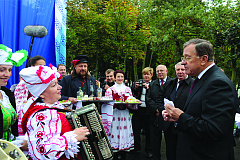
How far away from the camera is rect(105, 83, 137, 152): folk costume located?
5.62 meters

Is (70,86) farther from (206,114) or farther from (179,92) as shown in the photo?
(206,114)

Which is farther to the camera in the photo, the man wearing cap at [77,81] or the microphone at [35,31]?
the microphone at [35,31]

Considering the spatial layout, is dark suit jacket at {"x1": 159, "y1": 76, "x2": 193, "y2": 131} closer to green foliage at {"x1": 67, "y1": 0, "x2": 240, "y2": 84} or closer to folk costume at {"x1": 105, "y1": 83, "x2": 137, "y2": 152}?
folk costume at {"x1": 105, "y1": 83, "x2": 137, "y2": 152}

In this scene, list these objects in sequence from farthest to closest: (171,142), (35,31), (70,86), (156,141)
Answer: (35,31) → (70,86) → (156,141) → (171,142)

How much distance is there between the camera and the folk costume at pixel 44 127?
2018 mm

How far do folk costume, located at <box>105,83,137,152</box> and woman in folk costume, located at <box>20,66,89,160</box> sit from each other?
3.37 meters

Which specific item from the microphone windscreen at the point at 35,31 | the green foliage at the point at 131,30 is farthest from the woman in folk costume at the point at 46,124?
the green foliage at the point at 131,30

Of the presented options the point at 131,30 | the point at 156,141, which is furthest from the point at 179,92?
the point at 131,30

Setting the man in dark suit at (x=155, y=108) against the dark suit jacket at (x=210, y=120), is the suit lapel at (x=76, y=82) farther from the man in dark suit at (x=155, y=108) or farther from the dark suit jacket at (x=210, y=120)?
the dark suit jacket at (x=210, y=120)

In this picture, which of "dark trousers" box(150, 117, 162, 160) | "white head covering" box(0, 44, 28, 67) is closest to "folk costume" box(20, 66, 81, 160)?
"white head covering" box(0, 44, 28, 67)

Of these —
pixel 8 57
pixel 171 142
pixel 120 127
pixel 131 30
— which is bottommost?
pixel 120 127

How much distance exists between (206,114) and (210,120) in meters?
0.08

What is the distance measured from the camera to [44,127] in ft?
6.70

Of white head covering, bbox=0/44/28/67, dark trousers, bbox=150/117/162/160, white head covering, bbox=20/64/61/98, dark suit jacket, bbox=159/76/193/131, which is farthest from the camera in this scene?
dark trousers, bbox=150/117/162/160
